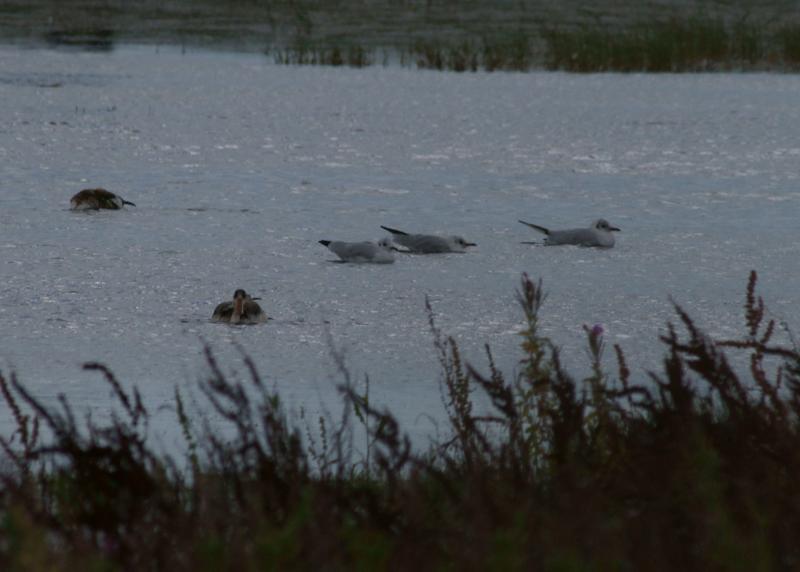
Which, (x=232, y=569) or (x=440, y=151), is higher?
(x=232, y=569)

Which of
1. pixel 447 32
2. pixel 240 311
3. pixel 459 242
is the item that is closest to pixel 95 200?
pixel 459 242

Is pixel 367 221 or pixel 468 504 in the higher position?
pixel 468 504

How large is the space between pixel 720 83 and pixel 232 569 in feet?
65.5

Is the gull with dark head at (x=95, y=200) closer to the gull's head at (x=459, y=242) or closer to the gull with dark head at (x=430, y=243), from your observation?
the gull with dark head at (x=430, y=243)

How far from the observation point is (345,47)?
28.1 meters

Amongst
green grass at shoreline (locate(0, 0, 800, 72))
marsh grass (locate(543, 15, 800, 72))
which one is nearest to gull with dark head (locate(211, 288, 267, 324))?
green grass at shoreline (locate(0, 0, 800, 72))

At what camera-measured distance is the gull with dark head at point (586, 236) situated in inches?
341

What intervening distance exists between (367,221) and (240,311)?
11.2 ft

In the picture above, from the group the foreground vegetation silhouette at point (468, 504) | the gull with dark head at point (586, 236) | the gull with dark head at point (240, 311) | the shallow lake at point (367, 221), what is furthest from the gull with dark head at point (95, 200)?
the foreground vegetation silhouette at point (468, 504)

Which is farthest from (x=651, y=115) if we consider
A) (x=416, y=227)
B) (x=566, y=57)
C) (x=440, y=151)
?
(x=416, y=227)

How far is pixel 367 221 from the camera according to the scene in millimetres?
9688

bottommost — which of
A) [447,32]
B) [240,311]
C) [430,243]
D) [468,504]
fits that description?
[447,32]

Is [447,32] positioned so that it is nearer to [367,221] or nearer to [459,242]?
[367,221]

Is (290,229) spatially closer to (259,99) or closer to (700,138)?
(700,138)
